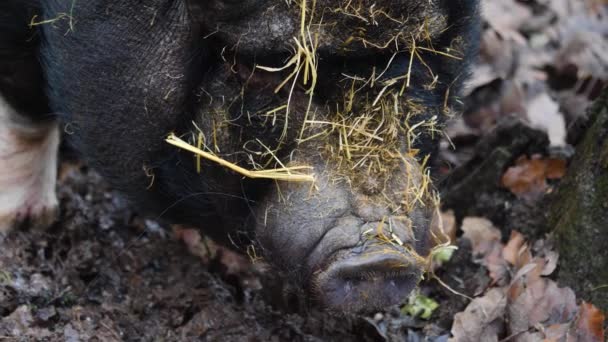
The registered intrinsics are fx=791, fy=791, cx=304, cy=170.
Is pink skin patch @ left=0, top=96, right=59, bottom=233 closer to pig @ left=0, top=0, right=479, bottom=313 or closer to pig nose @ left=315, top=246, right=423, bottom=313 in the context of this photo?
pig @ left=0, top=0, right=479, bottom=313

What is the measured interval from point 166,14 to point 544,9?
4848mm

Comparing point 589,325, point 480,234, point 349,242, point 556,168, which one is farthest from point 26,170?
point 589,325

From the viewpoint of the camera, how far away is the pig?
2.69 metres

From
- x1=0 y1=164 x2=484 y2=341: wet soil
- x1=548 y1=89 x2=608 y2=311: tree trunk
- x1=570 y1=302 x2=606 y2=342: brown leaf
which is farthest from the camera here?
x1=0 y1=164 x2=484 y2=341: wet soil

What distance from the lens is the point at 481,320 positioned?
3.40m

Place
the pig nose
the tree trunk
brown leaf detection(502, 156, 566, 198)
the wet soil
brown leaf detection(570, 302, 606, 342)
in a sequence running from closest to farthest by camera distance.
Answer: the pig nose, brown leaf detection(570, 302, 606, 342), the tree trunk, the wet soil, brown leaf detection(502, 156, 566, 198)

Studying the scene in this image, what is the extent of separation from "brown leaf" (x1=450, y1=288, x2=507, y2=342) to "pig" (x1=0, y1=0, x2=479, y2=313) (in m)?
0.55

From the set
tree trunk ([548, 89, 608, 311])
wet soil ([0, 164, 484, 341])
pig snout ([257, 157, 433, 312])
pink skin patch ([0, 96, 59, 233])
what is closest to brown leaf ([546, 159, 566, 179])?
tree trunk ([548, 89, 608, 311])

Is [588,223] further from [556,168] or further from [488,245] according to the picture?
[556,168]

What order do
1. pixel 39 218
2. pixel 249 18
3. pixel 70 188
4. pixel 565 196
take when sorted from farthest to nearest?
pixel 70 188, pixel 39 218, pixel 565 196, pixel 249 18

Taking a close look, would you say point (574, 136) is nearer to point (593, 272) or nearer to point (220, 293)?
point (593, 272)

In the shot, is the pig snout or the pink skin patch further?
the pink skin patch

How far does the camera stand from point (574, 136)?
14.1 feet

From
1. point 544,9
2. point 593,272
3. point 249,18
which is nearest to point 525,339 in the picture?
point 593,272
